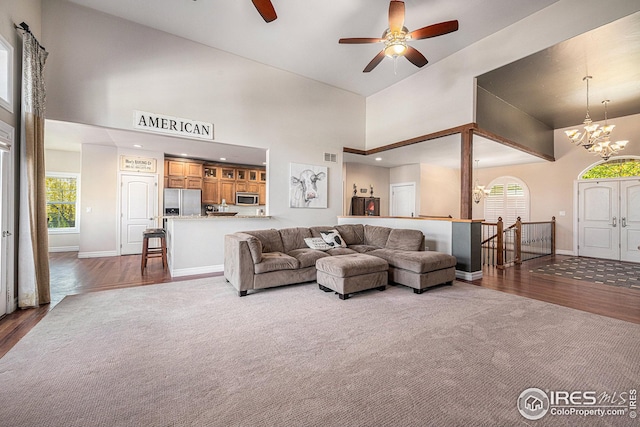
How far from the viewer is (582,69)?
14.9ft

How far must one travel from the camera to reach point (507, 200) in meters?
8.74

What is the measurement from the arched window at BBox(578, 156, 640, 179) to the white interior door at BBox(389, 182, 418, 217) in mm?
4273

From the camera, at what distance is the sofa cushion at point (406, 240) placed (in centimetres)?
453

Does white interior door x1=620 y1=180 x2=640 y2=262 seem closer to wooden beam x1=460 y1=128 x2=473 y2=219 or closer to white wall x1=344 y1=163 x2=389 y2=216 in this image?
wooden beam x1=460 y1=128 x2=473 y2=219

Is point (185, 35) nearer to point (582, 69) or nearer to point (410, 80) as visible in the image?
point (410, 80)

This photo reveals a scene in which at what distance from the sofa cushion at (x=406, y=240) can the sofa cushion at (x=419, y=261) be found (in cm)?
44

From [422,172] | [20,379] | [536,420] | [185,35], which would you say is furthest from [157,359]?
[422,172]

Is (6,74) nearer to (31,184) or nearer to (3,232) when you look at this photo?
(31,184)

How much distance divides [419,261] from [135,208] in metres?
6.74

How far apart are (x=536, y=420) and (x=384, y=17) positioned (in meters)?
4.79

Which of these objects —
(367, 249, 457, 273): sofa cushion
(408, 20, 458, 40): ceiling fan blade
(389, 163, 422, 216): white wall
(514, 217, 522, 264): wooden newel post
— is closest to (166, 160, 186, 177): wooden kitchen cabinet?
(367, 249, 457, 273): sofa cushion

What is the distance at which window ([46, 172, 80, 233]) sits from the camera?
7.23 metres

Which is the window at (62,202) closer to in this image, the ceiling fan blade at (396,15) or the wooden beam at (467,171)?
the ceiling fan blade at (396,15)

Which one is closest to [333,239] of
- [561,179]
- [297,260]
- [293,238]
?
[293,238]
